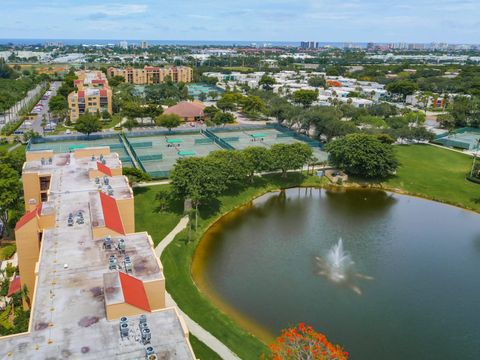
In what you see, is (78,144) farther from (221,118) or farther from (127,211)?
(127,211)

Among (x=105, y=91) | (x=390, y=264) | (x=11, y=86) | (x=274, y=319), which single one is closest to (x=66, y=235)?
(x=274, y=319)

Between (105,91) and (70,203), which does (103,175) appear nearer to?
(70,203)

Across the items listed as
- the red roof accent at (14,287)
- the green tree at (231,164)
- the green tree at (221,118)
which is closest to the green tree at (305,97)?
the green tree at (221,118)

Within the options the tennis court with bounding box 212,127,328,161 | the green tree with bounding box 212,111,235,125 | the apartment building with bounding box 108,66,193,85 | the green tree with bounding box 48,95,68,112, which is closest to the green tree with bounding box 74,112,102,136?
the green tree with bounding box 48,95,68,112

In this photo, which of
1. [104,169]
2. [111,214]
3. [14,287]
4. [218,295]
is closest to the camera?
[14,287]

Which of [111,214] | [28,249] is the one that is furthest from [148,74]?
[28,249]

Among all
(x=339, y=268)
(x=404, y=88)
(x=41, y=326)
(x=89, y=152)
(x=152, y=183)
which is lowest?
(x=339, y=268)
